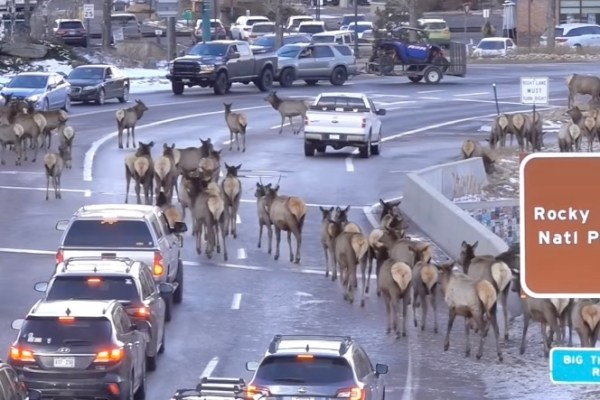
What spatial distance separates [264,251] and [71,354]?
1289cm

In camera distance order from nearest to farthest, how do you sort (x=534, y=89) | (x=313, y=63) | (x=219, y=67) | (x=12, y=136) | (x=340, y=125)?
(x=534, y=89) → (x=12, y=136) → (x=340, y=125) → (x=219, y=67) → (x=313, y=63)

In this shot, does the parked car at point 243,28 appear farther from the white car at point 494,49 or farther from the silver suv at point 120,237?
the silver suv at point 120,237

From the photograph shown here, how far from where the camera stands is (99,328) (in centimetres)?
1578

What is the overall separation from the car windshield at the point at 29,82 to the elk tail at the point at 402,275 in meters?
28.9

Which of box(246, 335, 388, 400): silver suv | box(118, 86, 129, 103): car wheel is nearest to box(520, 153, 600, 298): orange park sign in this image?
box(246, 335, 388, 400): silver suv

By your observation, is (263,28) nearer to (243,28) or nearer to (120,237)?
(243,28)

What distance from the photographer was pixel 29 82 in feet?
160

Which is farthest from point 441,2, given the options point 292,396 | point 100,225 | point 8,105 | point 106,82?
point 292,396

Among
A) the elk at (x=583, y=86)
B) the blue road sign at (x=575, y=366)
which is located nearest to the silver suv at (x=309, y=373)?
the blue road sign at (x=575, y=366)

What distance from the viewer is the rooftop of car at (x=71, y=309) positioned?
15789mm

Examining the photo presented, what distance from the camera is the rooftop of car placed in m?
15.8

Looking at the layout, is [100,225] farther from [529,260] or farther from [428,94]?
[428,94]

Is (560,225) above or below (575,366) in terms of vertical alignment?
above

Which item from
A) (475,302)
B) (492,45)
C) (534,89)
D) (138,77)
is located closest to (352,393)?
(475,302)
